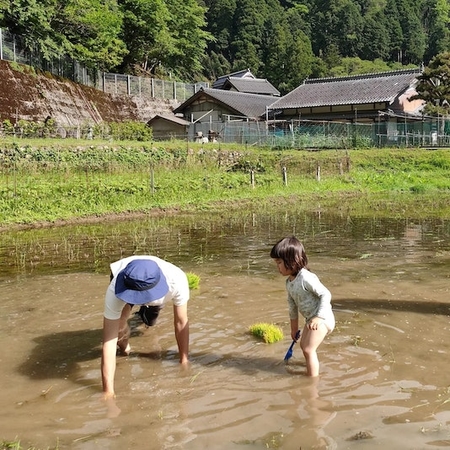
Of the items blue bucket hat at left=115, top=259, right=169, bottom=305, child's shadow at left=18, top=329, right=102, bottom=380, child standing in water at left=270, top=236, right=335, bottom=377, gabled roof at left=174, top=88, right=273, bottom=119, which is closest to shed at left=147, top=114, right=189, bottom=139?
gabled roof at left=174, top=88, right=273, bottom=119

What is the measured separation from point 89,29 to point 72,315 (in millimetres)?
30941

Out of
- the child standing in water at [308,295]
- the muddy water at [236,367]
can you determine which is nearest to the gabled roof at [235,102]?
the muddy water at [236,367]

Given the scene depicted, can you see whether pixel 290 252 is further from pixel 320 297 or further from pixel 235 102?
pixel 235 102

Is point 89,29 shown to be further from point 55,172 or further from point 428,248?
point 428,248

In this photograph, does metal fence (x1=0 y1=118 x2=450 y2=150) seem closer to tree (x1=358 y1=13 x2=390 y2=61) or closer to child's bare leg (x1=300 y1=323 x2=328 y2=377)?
child's bare leg (x1=300 y1=323 x2=328 y2=377)

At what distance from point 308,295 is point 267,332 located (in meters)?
0.99

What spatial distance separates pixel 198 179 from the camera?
2056cm

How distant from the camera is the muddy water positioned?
3.34 metres

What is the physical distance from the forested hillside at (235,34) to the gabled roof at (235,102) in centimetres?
636

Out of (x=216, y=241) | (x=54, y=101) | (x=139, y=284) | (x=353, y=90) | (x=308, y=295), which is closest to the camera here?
(x=139, y=284)

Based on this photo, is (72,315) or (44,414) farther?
(72,315)

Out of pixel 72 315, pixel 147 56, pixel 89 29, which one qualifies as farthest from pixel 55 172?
pixel 147 56

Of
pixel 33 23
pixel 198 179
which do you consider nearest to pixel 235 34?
pixel 33 23

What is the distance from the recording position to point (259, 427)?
3393mm
